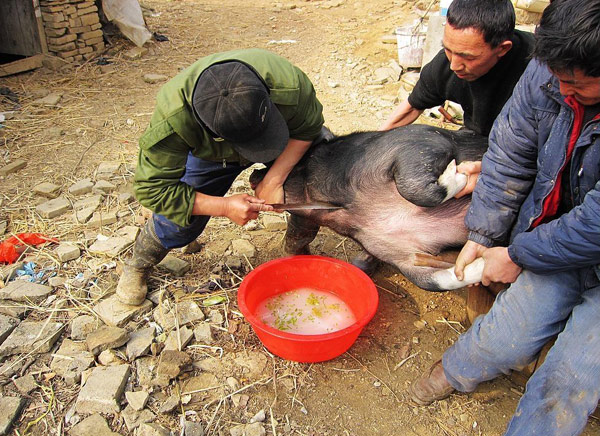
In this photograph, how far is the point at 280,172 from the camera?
126 inches

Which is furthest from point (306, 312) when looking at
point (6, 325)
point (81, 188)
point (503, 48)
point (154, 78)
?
point (154, 78)

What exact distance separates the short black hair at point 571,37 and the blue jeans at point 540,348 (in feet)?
2.99

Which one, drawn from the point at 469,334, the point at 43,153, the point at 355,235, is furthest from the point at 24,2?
the point at 469,334

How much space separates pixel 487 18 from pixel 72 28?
6.12 meters

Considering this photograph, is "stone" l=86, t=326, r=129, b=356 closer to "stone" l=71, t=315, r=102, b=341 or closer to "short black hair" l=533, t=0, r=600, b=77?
"stone" l=71, t=315, r=102, b=341

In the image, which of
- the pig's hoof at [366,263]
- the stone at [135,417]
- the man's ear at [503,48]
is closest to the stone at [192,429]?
the stone at [135,417]

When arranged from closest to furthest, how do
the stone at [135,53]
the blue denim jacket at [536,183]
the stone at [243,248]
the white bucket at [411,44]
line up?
the blue denim jacket at [536,183]
the stone at [243,248]
the white bucket at [411,44]
the stone at [135,53]

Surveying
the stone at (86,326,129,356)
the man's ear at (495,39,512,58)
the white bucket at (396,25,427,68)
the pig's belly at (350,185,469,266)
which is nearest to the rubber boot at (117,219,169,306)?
the stone at (86,326,129,356)

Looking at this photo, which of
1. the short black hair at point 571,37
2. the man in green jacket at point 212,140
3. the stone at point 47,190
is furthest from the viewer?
the stone at point 47,190

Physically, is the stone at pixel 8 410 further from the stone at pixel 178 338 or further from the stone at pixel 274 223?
the stone at pixel 274 223

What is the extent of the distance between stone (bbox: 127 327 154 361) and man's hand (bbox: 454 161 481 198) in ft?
6.25

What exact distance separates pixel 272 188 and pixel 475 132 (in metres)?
1.39

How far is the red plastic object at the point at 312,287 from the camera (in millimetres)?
2623

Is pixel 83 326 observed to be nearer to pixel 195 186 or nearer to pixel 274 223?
pixel 195 186
